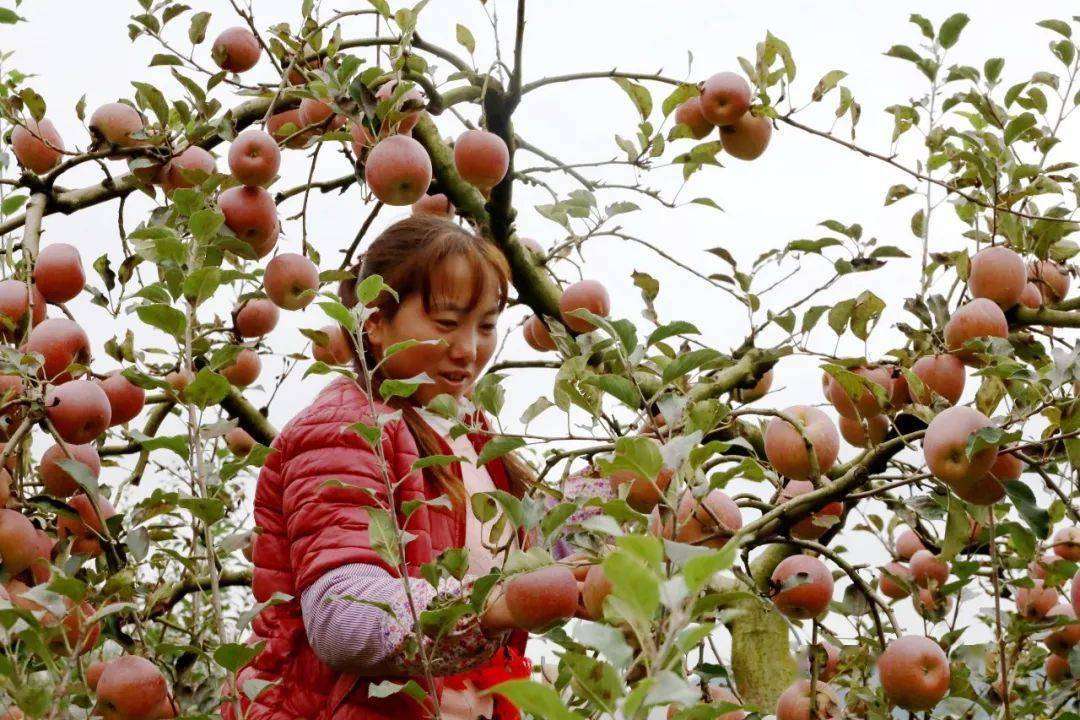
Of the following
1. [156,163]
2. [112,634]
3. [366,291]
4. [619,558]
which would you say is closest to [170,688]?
[112,634]

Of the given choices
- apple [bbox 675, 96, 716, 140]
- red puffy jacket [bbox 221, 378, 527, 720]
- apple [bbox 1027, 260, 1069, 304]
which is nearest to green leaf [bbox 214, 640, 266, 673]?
red puffy jacket [bbox 221, 378, 527, 720]

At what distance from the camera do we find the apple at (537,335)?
7.94 feet

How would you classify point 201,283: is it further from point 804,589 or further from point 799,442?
point 804,589

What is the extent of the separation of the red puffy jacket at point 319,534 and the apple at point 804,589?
1.54ft

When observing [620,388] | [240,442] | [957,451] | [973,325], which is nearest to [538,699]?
[620,388]

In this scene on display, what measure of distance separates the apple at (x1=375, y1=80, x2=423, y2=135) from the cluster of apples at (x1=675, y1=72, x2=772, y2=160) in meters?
0.46

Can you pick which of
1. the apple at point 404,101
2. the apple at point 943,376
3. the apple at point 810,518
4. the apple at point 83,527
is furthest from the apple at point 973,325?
the apple at point 83,527

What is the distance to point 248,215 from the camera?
1740mm

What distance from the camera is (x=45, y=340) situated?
1609mm

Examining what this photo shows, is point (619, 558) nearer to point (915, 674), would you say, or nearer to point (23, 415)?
point (915, 674)

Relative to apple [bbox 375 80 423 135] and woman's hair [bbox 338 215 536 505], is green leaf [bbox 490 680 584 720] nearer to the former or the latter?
woman's hair [bbox 338 215 536 505]

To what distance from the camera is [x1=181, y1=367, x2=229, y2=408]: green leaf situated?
1.23 m

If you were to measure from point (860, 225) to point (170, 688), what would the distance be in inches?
44.2

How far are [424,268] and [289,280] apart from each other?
240 mm
